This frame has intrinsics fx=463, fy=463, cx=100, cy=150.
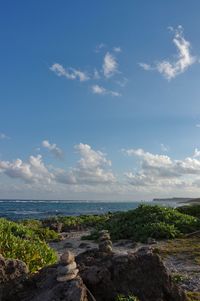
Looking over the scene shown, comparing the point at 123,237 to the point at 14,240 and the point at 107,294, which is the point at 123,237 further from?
the point at 107,294

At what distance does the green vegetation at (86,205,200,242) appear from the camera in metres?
21.7

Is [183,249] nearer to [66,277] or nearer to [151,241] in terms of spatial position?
[151,241]

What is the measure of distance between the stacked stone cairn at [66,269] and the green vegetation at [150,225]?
14394mm

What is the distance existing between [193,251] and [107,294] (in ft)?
35.4

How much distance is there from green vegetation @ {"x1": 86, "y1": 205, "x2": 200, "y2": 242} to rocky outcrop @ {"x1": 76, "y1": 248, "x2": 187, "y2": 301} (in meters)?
13.4

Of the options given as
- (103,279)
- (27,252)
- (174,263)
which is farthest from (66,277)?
(174,263)

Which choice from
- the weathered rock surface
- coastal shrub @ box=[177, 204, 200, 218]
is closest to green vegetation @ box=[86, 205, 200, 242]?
coastal shrub @ box=[177, 204, 200, 218]

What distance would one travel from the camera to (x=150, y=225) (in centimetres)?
2250

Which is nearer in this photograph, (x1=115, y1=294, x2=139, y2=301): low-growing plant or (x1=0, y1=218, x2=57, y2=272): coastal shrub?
(x1=115, y1=294, x2=139, y2=301): low-growing plant

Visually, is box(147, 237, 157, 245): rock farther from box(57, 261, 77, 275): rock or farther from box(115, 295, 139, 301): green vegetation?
box(57, 261, 77, 275): rock

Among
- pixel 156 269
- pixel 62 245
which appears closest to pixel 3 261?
pixel 156 269

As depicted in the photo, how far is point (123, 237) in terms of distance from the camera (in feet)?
73.1

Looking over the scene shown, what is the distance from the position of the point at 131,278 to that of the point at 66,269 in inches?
50.5

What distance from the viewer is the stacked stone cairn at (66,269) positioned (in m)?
6.76
